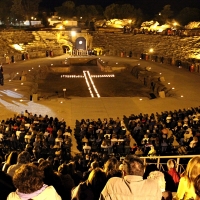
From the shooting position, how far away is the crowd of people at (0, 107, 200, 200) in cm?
385

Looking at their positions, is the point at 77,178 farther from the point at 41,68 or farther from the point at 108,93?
the point at 41,68

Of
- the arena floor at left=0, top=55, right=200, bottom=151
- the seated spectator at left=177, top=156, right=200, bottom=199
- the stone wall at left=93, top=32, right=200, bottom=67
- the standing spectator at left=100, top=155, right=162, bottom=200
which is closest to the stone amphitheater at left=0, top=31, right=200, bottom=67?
the stone wall at left=93, top=32, right=200, bottom=67

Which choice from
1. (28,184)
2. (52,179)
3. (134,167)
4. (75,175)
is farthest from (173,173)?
(28,184)

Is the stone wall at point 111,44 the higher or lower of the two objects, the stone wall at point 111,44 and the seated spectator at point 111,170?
the higher

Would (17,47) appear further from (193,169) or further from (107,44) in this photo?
(193,169)

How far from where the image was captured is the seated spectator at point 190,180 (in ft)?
14.7

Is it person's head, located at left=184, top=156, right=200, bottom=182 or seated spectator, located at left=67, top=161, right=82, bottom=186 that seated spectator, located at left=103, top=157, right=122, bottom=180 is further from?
person's head, located at left=184, top=156, right=200, bottom=182

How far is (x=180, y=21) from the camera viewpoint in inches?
2660

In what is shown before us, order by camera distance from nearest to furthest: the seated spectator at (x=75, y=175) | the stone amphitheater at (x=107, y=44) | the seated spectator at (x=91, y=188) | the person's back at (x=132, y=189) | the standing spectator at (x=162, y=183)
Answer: the person's back at (x=132, y=189) → the seated spectator at (x=91, y=188) → the standing spectator at (x=162, y=183) → the seated spectator at (x=75, y=175) → the stone amphitheater at (x=107, y=44)

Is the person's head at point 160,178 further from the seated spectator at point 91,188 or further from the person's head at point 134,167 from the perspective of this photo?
the person's head at point 134,167

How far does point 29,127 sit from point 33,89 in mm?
13769

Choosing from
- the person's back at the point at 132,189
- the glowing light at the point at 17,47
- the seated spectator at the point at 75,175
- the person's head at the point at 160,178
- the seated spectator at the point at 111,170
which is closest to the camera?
the person's back at the point at 132,189

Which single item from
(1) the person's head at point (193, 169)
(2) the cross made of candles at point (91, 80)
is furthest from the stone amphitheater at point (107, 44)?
(1) the person's head at point (193, 169)

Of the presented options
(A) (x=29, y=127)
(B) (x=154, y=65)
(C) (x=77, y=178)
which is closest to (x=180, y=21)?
(B) (x=154, y=65)
